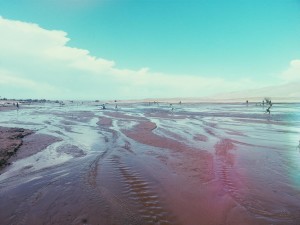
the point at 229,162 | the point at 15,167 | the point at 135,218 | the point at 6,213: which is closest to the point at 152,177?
the point at 135,218

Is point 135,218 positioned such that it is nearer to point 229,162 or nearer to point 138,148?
point 229,162

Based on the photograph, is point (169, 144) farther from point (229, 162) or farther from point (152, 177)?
point (152, 177)

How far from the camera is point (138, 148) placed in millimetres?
13875

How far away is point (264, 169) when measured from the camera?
32.0 feet

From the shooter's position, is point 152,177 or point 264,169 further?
point 264,169

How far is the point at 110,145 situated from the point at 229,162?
6.99m

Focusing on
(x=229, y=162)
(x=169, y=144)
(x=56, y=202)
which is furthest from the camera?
(x=169, y=144)

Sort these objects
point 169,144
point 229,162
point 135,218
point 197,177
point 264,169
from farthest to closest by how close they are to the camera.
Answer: point 169,144 < point 229,162 < point 264,169 < point 197,177 < point 135,218

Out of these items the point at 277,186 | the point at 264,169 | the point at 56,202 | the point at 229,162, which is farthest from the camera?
the point at 229,162

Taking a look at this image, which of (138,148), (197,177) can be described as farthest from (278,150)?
(138,148)

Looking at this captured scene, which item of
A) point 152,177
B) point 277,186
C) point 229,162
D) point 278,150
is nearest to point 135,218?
point 152,177

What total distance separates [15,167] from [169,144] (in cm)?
833

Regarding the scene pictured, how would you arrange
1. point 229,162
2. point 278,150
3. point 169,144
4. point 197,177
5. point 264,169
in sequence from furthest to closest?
point 169,144 < point 278,150 < point 229,162 < point 264,169 < point 197,177

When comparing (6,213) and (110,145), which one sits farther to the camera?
(110,145)
